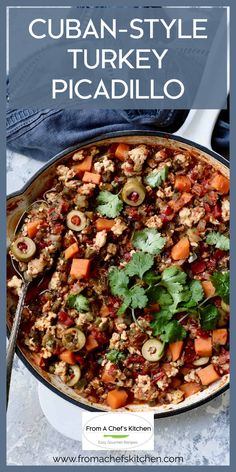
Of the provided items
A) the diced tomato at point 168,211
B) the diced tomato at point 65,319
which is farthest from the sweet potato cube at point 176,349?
the diced tomato at point 168,211

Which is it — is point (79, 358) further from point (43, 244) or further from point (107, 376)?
point (43, 244)

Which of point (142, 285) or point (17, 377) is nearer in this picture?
point (142, 285)

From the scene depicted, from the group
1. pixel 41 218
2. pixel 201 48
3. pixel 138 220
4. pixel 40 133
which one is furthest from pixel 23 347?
pixel 201 48

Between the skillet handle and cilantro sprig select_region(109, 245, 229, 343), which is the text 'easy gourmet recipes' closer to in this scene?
cilantro sprig select_region(109, 245, 229, 343)

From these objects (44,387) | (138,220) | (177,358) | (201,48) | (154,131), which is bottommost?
(44,387)

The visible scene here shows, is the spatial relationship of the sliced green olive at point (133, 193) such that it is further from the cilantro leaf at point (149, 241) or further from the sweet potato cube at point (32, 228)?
the sweet potato cube at point (32, 228)

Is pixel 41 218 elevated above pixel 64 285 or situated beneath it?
elevated above

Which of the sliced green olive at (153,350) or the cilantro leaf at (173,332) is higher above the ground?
the cilantro leaf at (173,332)

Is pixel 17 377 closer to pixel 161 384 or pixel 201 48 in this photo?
pixel 161 384
